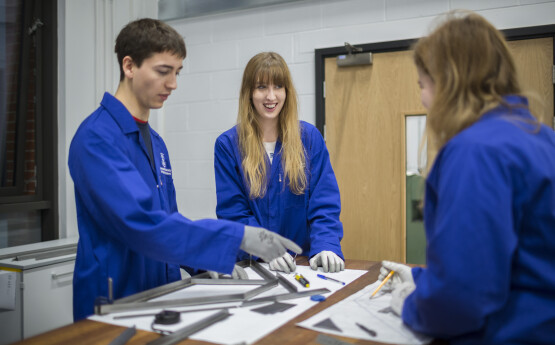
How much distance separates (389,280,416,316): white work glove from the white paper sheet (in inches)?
65.5

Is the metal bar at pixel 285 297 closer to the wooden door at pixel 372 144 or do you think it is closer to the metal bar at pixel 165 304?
the metal bar at pixel 165 304

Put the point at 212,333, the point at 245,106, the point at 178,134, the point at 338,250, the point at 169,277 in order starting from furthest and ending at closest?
1. the point at 178,134
2. the point at 245,106
3. the point at 338,250
4. the point at 169,277
5. the point at 212,333

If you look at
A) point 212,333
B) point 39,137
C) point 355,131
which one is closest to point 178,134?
point 39,137

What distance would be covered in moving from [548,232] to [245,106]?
4.23 feet

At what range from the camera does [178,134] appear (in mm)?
3225

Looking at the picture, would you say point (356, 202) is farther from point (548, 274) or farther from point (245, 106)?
point (548, 274)

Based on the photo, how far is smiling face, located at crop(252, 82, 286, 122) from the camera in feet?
5.84

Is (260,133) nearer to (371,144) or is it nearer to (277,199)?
(277,199)

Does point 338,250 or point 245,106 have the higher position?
point 245,106

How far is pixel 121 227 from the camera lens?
1.06m

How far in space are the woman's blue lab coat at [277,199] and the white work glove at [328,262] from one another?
24 centimetres

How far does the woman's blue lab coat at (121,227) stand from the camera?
3.47 feet

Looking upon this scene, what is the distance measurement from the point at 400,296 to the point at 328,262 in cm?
43

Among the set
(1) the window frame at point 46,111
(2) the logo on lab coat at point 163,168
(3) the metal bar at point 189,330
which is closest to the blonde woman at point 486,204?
(3) the metal bar at point 189,330
